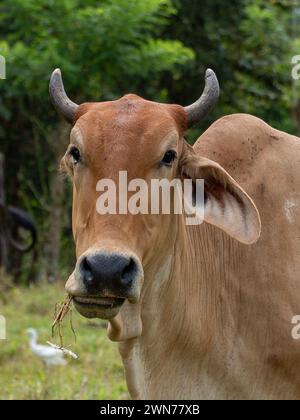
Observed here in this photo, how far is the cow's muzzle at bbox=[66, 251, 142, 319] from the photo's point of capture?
361cm

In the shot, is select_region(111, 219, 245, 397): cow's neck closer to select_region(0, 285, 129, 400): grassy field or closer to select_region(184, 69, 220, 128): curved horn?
select_region(184, 69, 220, 128): curved horn

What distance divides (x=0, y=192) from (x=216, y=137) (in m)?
6.85

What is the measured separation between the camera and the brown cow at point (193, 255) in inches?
152

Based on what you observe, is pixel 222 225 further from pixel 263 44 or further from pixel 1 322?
pixel 263 44

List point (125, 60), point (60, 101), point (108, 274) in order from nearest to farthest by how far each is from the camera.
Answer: point (108, 274) → point (60, 101) → point (125, 60)

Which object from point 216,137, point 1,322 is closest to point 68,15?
point 1,322

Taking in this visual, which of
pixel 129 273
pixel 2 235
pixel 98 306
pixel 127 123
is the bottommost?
pixel 2 235

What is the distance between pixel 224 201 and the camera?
4312mm

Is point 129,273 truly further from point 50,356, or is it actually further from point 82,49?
point 82,49

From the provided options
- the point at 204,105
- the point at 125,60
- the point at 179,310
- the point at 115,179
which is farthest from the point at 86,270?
the point at 125,60

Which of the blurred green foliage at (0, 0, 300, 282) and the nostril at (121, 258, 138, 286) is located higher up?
the nostril at (121, 258, 138, 286)

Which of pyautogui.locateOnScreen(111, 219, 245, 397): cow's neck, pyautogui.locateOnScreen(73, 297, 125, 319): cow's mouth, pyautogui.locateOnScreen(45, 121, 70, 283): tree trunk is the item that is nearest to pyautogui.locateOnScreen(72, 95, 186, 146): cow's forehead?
pyautogui.locateOnScreen(111, 219, 245, 397): cow's neck

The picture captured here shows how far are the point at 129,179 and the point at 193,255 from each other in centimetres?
83

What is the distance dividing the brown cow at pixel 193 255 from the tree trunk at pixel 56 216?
269 inches
